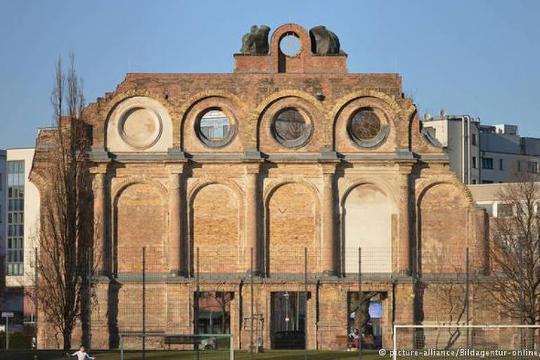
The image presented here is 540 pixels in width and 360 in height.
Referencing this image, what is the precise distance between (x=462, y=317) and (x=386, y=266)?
15.3ft

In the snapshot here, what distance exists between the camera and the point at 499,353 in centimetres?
7350

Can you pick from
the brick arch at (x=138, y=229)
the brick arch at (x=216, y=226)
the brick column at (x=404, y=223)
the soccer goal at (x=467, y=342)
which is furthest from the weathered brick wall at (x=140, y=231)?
the soccer goal at (x=467, y=342)

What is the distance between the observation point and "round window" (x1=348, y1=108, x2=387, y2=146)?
89.2 metres

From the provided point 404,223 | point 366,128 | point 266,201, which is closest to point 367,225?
point 404,223

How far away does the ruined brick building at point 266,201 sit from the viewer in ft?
286

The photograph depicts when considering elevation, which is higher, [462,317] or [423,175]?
[423,175]

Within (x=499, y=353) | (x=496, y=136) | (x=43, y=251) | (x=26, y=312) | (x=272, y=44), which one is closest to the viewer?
(x=499, y=353)

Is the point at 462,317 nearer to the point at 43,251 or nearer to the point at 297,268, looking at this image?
the point at 297,268

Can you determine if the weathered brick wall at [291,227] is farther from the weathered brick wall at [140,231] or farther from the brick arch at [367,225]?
the weathered brick wall at [140,231]

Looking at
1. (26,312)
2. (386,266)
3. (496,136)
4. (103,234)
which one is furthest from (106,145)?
(496,136)

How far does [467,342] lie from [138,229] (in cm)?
1879

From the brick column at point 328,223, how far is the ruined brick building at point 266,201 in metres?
0.05

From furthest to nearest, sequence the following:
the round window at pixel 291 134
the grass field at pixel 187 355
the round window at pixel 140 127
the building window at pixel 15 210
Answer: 1. the building window at pixel 15 210
2. the round window at pixel 140 127
3. the round window at pixel 291 134
4. the grass field at pixel 187 355

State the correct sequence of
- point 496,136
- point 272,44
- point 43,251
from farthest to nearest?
point 496,136
point 272,44
point 43,251
